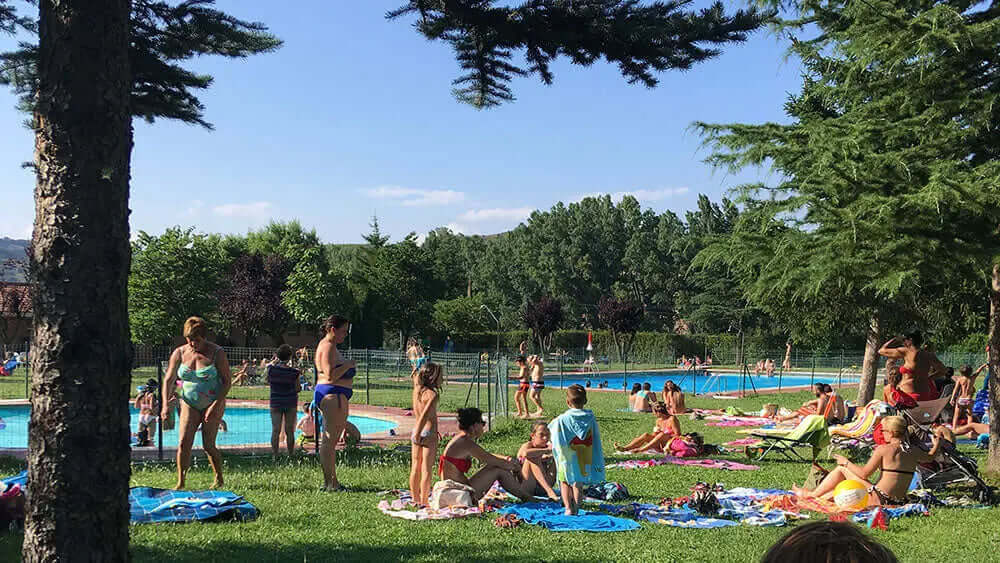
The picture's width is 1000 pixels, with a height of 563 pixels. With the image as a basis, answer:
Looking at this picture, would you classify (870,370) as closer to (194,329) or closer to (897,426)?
(897,426)

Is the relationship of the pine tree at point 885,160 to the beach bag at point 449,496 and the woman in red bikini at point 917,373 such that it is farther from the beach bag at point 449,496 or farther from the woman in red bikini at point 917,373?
the beach bag at point 449,496

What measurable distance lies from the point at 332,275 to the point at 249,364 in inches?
957

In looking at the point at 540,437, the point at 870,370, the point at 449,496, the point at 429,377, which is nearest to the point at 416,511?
the point at 449,496

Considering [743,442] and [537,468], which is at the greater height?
[537,468]

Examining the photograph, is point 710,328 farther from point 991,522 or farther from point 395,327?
point 991,522

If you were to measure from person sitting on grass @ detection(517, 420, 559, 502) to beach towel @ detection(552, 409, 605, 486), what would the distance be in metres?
0.62

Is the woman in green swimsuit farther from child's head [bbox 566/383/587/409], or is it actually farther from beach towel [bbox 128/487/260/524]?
child's head [bbox 566/383/587/409]

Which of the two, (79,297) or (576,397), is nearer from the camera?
(79,297)

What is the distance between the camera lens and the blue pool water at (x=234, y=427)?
52.9ft

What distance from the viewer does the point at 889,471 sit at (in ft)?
27.9

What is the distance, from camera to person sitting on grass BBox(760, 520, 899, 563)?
1.22m

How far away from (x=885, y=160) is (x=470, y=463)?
5.28m

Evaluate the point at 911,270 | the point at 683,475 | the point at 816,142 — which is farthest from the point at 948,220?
the point at 683,475

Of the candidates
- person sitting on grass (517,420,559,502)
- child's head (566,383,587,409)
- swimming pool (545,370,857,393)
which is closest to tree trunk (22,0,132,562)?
child's head (566,383,587,409)
